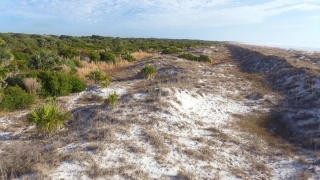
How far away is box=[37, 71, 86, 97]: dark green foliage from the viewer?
1305cm

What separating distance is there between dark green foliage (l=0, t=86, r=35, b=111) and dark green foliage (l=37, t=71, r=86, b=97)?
155cm

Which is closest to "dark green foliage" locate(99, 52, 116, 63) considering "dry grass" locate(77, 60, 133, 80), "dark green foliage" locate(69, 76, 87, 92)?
"dry grass" locate(77, 60, 133, 80)

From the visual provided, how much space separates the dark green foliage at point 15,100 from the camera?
35.3 ft

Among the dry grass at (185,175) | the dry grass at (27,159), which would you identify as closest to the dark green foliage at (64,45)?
the dry grass at (27,159)

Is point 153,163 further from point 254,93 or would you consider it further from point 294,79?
point 294,79

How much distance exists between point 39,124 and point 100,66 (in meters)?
15.5

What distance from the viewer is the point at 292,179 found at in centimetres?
641

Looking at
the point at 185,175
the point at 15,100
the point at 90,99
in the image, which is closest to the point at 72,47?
the point at 90,99

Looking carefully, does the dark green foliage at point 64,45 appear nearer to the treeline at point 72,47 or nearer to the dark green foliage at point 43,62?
the treeline at point 72,47

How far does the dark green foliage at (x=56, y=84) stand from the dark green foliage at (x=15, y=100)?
1551 mm

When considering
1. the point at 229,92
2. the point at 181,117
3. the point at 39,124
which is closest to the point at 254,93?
the point at 229,92

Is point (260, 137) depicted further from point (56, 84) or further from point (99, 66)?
point (99, 66)

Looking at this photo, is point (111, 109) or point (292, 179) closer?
point (292, 179)

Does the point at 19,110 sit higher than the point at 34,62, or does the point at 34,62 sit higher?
the point at 34,62
